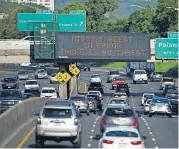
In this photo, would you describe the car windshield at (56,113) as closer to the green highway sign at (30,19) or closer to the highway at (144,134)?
the highway at (144,134)

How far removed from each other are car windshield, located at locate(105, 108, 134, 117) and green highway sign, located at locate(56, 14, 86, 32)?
1831 inches

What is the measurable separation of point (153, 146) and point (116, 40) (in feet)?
121

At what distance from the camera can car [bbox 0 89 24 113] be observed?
1884 inches

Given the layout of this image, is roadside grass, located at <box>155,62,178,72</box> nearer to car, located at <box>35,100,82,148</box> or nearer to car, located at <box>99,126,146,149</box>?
car, located at <box>35,100,82,148</box>

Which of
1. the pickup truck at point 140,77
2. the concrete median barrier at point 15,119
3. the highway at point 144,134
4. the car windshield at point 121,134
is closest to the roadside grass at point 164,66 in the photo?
the pickup truck at point 140,77

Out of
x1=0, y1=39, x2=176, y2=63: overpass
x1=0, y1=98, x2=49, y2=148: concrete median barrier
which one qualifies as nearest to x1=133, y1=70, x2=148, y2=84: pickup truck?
x1=0, y1=39, x2=176, y2=63: overpass

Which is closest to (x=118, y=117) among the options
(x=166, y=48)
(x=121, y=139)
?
(x=121, y=139)

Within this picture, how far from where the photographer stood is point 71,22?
80.7m

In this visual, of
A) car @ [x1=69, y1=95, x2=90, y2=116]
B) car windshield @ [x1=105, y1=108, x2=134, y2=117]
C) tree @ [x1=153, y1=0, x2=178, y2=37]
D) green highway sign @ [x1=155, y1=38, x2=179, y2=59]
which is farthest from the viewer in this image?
tree @ [x1=153, y1=0, x2=178, y2=37]

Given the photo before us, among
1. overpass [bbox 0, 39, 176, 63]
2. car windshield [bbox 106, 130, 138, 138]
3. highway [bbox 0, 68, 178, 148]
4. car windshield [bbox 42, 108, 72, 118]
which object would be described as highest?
overpass [bbox 0, 39, 176, 63]

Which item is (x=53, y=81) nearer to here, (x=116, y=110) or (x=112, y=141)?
(x=116, y=110)

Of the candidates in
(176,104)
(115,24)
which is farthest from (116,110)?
(115,24)

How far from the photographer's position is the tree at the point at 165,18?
449 ft

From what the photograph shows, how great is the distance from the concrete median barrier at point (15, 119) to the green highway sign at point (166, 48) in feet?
81.2
